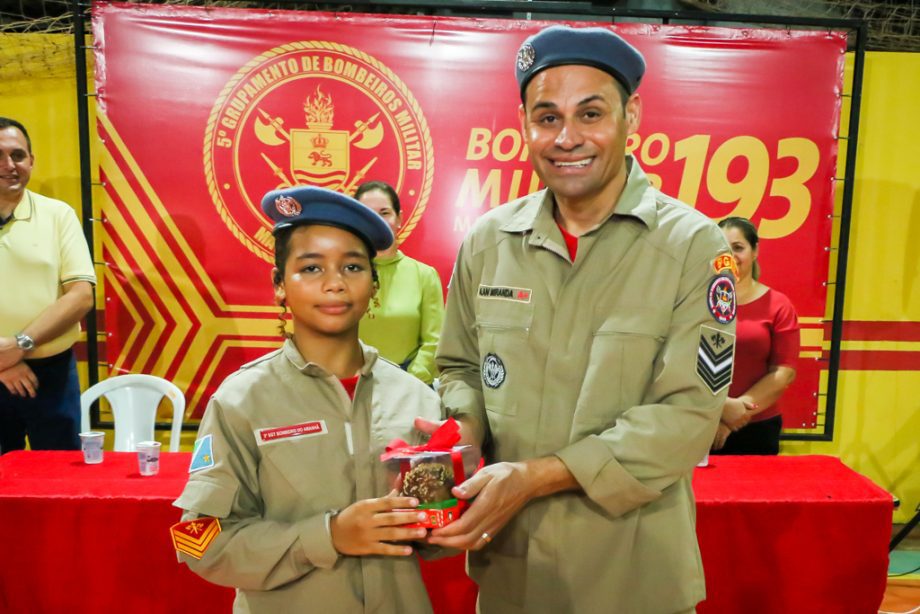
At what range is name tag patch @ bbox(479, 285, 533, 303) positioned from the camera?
1.40 m

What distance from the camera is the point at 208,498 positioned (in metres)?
1.30

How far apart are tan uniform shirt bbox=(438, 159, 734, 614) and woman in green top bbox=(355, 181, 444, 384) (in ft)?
6.33

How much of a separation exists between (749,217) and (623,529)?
309 cm

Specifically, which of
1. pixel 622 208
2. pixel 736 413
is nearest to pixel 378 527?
pixel 622 208

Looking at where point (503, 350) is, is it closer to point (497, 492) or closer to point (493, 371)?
point (493, 371)

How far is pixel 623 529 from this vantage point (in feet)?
4.41

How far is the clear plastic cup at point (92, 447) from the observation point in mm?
2623

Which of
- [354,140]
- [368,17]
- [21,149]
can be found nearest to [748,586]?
[354,140]

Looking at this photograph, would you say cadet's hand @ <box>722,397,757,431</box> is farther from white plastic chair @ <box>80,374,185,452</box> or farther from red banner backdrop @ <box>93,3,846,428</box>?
white plastic chair @ <box>80,374,185,452</box>

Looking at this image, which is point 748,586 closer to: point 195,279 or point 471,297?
point 471,297

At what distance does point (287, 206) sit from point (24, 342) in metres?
2.37

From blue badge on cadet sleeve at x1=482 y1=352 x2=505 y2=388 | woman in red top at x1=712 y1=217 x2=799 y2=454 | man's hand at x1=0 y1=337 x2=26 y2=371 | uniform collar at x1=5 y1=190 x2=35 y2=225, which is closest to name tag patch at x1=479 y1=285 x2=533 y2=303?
blue badge on cadet sleeve at x1=482 y1=352 x2=505 y2=388

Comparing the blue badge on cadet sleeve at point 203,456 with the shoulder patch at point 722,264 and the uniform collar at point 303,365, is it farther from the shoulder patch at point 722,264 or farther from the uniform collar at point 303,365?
the shoulder patch at point 722,264

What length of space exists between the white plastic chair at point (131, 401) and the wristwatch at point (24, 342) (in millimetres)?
365
